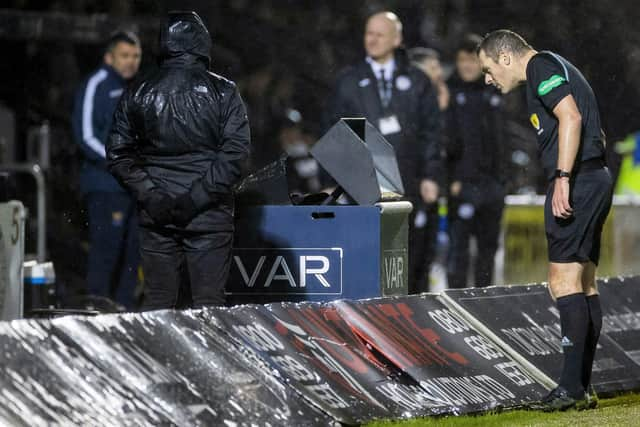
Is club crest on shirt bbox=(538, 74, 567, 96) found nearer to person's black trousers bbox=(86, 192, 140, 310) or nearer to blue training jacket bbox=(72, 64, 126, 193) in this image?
person's black trousers bbox=(86, 192, 140, 310)

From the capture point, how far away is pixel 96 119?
12.1 m

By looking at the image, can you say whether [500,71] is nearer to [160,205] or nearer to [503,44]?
[503,44]

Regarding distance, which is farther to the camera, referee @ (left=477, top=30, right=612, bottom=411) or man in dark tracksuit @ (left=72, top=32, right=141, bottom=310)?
man in dark tracksuit @ (left=72, top=32, right=141, bottom=310)

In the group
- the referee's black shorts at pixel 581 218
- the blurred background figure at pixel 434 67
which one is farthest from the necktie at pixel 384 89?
the referee's black shorts at pixel 581 218

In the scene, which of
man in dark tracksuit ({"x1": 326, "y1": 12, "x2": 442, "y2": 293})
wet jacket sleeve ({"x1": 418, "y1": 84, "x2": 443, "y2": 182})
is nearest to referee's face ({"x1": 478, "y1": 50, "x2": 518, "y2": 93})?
man in dark tracksuit ({"x1": 326, "y1": 12, "x2": 442, "y2": 293})

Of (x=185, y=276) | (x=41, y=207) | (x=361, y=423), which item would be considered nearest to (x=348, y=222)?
(x=185, y=276)

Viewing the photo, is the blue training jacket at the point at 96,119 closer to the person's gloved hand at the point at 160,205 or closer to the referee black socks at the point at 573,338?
the person's gloved hand at the point at 160,205

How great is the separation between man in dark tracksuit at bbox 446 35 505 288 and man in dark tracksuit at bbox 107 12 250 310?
5136mm

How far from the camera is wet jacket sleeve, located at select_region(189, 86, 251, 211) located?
7.78 meters

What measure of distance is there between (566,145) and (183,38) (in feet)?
6.38

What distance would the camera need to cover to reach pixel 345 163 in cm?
881

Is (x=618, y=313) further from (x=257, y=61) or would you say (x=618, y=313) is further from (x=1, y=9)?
(x=1, y=9)

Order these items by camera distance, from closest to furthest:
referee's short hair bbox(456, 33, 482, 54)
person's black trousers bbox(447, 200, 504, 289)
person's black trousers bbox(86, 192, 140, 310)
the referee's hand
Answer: the referee's hand < person's black trousers bbox(86, 192, 140, 310) < referee's short hair bbox(456, 33, 482, 54) < person's black trousers bbox(447, 200, 504, 289)

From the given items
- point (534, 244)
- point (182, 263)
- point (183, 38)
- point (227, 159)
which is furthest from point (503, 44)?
point (534, 244)
